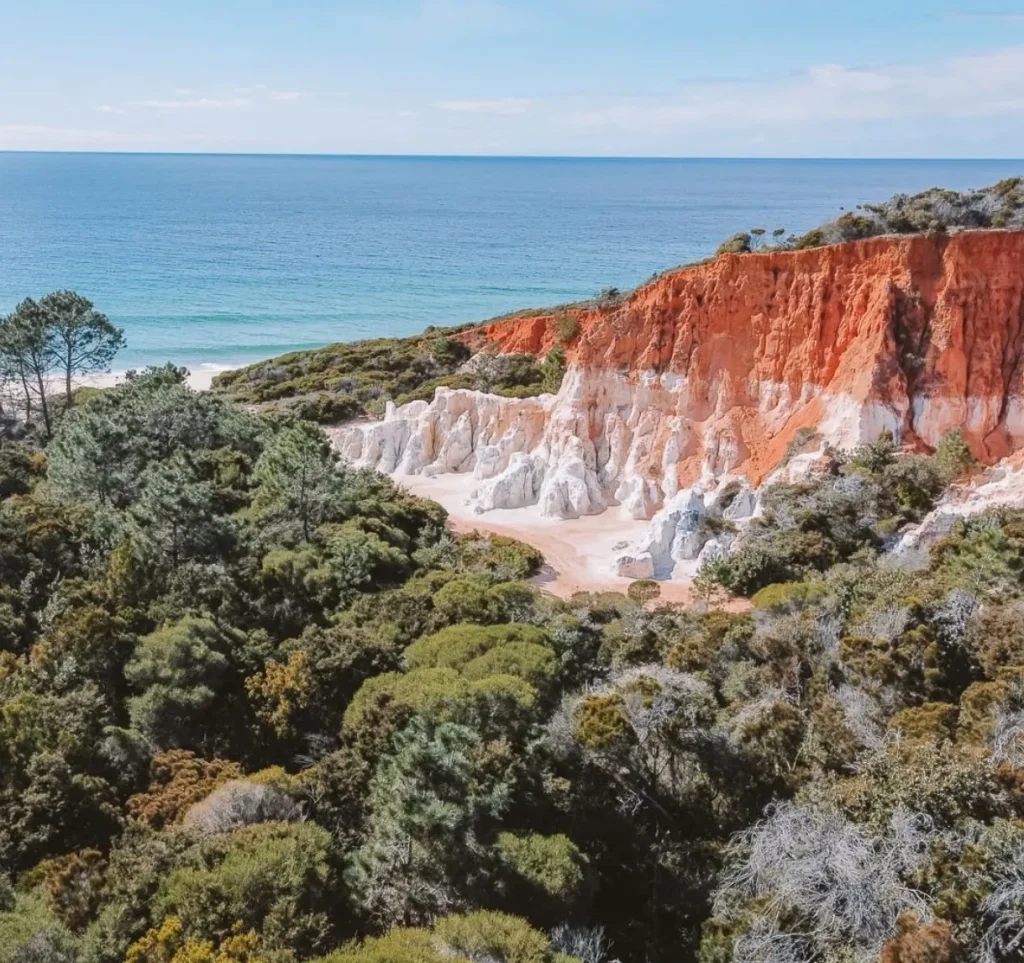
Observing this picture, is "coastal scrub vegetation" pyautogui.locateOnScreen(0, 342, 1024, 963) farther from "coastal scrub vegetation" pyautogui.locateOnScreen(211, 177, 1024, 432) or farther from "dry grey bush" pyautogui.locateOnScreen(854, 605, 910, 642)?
"coastal scrub vegetation" pyautogui.locateOnScreen(211, 177, 1024, 432)

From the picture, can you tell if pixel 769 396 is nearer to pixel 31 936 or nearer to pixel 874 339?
pixel 874 339

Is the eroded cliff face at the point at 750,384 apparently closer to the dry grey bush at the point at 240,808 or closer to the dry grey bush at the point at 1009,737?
the dry grey bush at the point at 1009,737

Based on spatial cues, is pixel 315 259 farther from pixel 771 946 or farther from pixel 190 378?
pixel 771 946

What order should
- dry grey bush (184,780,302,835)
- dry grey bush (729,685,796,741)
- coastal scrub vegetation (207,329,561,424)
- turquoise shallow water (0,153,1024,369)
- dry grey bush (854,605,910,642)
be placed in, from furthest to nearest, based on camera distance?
turquoise shallow water (0,153,1024,369), coastal scrub vegetation (207,329,561,424), dry grey bush (854,605,910,642), dry grey bush (729,685,796,741), dry grey bush (184,780,302,835)

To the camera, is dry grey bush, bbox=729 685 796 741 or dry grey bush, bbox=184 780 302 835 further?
dry grey bush, bbox=729 685 796 741

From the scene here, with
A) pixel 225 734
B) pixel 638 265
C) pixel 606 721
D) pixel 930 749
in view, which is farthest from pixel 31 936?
pixel 638 265

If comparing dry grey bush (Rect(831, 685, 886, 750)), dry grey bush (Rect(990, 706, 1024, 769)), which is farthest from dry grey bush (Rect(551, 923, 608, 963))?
dry grey bush (Rect(990, 706, 1024, 769))

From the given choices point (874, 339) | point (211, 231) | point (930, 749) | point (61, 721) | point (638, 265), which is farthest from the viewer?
point (211, 231)
